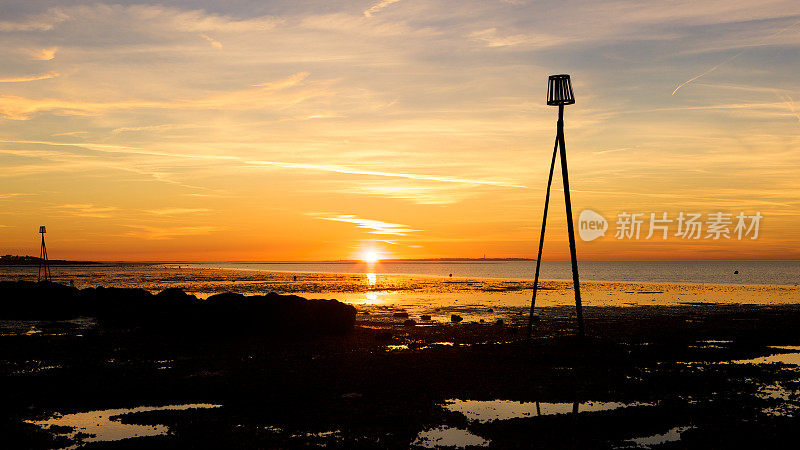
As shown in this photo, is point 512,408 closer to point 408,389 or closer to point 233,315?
point 408,389

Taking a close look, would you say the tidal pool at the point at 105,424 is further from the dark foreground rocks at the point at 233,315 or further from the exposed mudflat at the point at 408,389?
the dark foreground rocks at the point at 233,315

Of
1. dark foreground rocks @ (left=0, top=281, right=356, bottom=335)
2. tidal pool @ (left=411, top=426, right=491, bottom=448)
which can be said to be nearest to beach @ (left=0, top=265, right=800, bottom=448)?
tidal pool @ (left=411, top=426, right=491, bottom=448)

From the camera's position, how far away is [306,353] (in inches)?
965

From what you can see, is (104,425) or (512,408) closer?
(104,425)

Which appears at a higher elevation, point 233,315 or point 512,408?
point 233,315

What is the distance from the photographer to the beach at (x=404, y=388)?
1337 cm

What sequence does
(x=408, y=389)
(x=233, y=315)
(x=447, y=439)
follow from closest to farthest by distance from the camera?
(x=447, y=439) < (x=408, y=389) < (x=233, y=315)

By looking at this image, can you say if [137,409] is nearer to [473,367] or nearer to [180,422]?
[180,422]

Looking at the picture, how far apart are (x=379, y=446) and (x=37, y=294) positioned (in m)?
40.4

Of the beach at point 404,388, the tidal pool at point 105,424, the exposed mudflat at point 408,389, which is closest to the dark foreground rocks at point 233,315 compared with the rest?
the beach at point 404,388

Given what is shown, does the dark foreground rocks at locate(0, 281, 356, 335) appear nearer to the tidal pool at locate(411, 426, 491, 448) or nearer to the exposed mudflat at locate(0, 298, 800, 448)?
the exposed mudflat at locate(0, 298, 800, 448)

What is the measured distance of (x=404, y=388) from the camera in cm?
1794

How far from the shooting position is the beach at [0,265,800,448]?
13367 millimetres

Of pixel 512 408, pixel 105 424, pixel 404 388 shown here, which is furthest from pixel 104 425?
pixel 512 408
